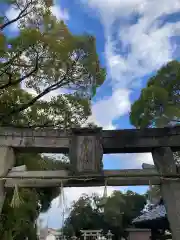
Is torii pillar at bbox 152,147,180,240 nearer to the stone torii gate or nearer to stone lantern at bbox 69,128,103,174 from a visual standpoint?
the stone torii gate

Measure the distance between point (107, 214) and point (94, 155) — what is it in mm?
23992

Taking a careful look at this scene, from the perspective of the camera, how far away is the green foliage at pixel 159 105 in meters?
9.59

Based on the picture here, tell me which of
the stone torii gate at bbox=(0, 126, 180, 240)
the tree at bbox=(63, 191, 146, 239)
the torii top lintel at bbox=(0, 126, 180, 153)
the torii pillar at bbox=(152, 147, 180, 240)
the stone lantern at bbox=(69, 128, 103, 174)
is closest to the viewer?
the torii pillar at bbox=(152, 147, 180, 240)

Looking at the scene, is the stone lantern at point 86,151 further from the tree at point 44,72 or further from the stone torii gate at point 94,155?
the tree at point 44,72

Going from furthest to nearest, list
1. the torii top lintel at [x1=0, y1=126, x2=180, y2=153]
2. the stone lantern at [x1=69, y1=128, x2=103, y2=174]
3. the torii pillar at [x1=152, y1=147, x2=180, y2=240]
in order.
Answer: the torii top lintel at [x1=0, y1=126, x2=180, y2=153] → the stone lantern at [x1=69, y1=128, x2=103, y2=174] → the torii pillar at [x1=152, y1=147, x2=180, y2=240]

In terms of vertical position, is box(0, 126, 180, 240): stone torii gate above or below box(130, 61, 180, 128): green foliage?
below

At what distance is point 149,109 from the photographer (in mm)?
9688

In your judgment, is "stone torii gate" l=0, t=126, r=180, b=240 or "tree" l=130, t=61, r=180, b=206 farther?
"tree" l=130, t=61, r=180, b=206

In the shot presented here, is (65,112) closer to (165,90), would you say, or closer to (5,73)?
(5,73)

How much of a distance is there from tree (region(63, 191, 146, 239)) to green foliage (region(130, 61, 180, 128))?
58.4 ft

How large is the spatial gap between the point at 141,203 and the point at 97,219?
543cm

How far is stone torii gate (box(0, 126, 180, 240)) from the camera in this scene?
5.36 meters

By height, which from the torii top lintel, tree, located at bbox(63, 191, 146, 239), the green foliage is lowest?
tree, located at bbox(63, 191, 146, 239)

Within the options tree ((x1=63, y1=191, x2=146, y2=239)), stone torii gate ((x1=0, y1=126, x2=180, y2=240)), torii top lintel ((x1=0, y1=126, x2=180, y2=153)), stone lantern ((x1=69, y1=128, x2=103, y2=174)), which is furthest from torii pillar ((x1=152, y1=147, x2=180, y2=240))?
tree ((x1=63, y1=191, x2=146, y2=239))
